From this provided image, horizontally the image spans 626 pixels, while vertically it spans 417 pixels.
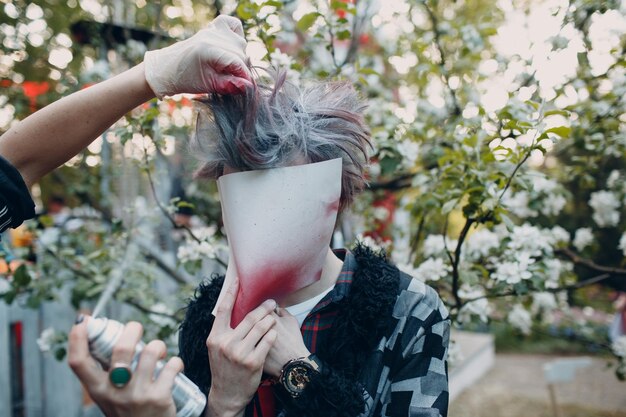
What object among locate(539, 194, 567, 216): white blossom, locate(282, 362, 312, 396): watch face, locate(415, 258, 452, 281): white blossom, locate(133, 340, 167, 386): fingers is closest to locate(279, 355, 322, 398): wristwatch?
locate(282, 362, 312, 396): watch face

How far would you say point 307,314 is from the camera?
1332 mm

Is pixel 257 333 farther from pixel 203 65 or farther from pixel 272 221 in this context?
pixel 203 65

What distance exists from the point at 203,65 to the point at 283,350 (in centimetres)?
69

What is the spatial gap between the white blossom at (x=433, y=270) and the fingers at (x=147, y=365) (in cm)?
124

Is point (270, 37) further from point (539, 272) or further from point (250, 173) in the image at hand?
point (539, 272)

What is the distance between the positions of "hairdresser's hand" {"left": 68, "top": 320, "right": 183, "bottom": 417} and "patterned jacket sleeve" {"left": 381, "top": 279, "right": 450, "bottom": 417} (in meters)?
0.58

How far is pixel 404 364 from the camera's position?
1231 millimetres

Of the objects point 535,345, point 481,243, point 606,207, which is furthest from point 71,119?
point 535,345

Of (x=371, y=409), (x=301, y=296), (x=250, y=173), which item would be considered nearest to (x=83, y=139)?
(x=250, y=173)

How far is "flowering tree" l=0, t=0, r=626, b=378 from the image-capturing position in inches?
69.5

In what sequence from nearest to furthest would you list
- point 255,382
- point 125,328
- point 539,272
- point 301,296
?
point 125,328, point 255,382, point 301,296, point 539,272

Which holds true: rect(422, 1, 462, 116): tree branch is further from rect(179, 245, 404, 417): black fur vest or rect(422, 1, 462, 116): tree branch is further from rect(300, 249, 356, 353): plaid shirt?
rect(300, 249, 356, 353): plaid shirt

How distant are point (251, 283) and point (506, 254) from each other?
3.87ft

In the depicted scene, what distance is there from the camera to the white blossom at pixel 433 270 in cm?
188
